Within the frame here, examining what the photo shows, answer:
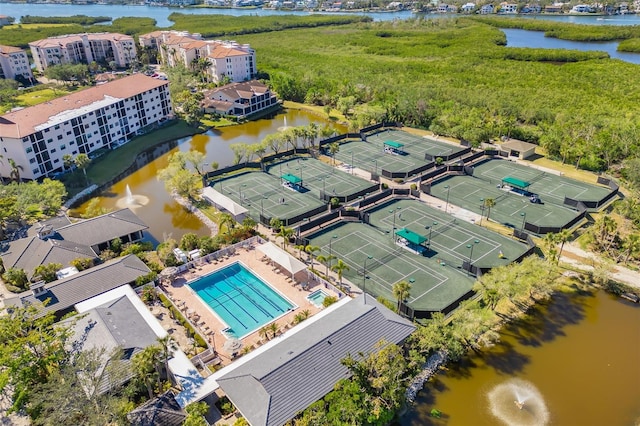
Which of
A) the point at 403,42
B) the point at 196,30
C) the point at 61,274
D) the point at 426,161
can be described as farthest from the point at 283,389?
the point at 196,30

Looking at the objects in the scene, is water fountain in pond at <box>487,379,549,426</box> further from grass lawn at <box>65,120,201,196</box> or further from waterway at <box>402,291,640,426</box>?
grass lawn at <box>65,120,201,196</box>

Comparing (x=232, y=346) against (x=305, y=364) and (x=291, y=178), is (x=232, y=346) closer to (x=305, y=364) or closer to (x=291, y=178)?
(x=305, y=364)

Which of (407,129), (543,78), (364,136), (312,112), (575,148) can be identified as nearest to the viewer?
(575,148)

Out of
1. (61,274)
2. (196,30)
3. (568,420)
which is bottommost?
(568,420)

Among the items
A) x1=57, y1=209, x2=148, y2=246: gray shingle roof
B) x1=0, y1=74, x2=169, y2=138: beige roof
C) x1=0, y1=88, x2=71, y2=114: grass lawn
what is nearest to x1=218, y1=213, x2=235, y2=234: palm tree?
A: x1=57, y1=209, x2=148, y2=246: gray shingle roof

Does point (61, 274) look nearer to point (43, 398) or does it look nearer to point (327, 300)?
point (43, 398)

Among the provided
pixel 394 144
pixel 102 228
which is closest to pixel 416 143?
pixel 394 144

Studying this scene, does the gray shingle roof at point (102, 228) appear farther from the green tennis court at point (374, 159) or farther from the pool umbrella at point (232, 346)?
the green tennis court at point (374, 159)
